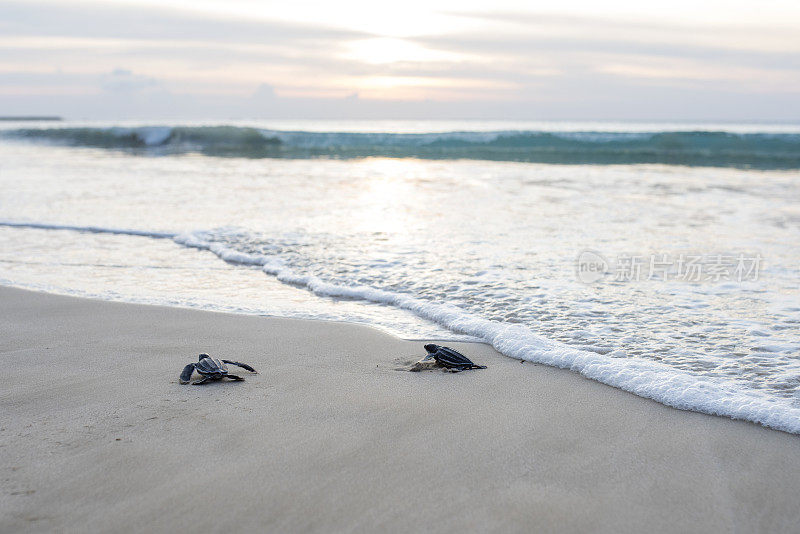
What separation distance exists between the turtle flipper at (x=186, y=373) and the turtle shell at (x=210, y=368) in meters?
0.03

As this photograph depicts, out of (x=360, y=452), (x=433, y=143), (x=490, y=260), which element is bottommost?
(x=360, y=452)

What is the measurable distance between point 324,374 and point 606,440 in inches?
59.6

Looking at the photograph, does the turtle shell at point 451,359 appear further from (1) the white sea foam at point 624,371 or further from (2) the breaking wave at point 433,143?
(2) the breaking wave at point 433,143

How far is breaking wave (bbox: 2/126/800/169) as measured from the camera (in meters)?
25.1

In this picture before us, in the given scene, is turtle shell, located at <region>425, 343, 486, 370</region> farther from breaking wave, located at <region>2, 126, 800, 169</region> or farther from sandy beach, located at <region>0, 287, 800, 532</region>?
breaking wave, located at <region>2, 126, 800, 169</region>

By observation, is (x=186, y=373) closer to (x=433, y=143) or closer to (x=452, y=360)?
(x=452, y=360)

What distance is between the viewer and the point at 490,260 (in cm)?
612

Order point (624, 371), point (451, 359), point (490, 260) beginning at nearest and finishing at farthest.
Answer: point (624, 371) → point (451, 359) → point (490, 260)

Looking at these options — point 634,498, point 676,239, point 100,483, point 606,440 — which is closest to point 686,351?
point 606,440

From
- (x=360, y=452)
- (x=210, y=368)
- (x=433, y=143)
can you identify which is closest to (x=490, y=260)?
(x=210, y=368)

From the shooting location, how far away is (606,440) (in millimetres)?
2703

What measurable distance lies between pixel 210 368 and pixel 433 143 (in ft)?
91.5

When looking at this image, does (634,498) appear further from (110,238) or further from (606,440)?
(110,238)

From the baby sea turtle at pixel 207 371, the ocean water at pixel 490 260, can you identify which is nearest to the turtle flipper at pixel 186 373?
the baby sea turtle at pixel 207 371
